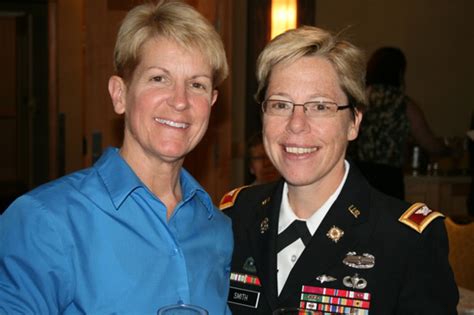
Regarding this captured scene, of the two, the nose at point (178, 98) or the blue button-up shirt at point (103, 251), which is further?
the nose at point (178, 98)

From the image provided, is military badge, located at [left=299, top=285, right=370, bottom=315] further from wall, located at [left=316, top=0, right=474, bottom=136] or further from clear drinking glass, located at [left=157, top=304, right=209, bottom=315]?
wall, located at [left=316, top=0, right=474, bottom=136]

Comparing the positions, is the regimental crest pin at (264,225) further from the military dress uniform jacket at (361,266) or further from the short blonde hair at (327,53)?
the short blonde hair at (327,53)

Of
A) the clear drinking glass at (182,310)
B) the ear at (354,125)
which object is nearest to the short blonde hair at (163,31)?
the ear at (354,125)

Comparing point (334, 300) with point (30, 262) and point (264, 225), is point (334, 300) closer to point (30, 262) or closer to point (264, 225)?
point (264, 225)

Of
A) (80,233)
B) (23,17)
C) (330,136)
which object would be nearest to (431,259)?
(330,136)

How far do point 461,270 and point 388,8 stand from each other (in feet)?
14.7

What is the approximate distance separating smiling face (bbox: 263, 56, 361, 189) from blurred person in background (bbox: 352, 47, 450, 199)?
2.81m

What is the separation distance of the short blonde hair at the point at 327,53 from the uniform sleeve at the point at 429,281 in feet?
1.51

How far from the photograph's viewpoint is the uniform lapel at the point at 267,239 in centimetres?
222

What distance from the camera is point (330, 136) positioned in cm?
227

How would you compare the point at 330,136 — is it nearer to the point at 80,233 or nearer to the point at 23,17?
the point at 80,233

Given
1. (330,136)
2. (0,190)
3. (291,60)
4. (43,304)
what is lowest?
(0,190)

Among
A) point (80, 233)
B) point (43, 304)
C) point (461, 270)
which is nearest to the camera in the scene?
point (43, 304)

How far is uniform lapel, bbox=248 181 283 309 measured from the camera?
Result: 2225 mm
